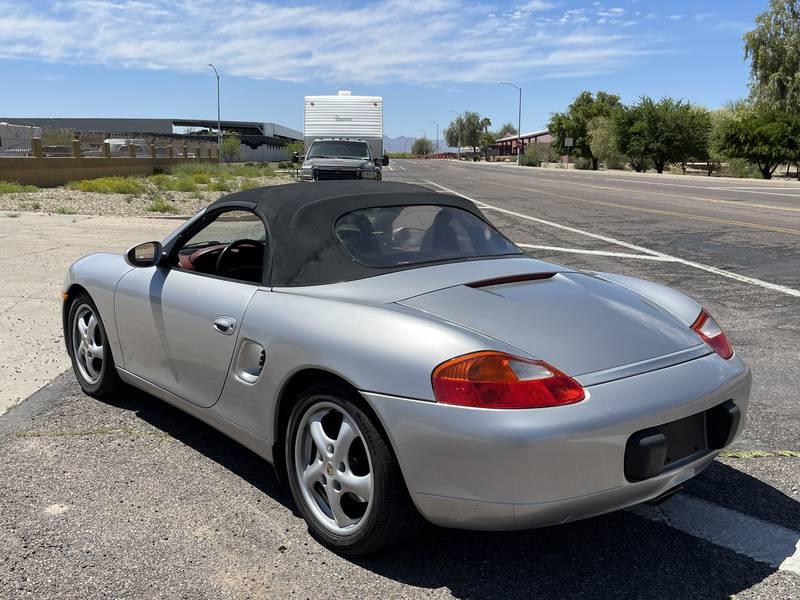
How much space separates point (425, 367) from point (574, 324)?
68 cm

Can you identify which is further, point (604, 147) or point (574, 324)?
point (604, 147)

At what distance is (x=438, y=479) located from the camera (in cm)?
265

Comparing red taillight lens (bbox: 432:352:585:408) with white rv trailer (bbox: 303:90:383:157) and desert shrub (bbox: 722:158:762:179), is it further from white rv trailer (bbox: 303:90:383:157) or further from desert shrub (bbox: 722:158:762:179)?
desert shrub (bbox: 722:158:762:179)

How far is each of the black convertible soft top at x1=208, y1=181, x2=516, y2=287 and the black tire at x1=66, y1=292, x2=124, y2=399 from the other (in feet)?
4.34

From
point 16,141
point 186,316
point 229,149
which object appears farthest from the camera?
point 229,149

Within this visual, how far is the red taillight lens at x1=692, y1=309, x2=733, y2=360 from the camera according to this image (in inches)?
130

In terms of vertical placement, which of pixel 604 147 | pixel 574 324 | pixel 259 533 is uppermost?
pixel 604 147

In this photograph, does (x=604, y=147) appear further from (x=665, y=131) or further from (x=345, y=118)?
(x=345, y=118)

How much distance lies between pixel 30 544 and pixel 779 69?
66484 millimetres

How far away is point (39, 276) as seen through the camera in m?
9.44

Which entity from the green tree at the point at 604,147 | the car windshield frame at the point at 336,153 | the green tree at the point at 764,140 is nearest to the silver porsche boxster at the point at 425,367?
the car windshield frame at the point at 336,153

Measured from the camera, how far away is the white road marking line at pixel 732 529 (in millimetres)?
3049

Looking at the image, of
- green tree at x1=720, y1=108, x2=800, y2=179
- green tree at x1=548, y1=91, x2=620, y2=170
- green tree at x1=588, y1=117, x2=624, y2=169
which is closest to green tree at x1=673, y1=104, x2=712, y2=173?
green tree at x1=588, y1=117, x2=624, y2=169

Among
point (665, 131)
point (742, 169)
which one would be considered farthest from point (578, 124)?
point (742, 169)
